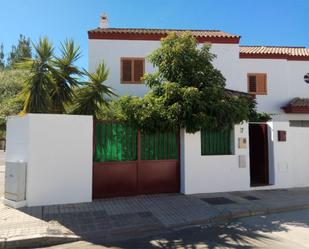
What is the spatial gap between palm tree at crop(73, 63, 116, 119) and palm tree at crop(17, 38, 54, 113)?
100 centimetres

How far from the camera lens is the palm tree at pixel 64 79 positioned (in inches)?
400

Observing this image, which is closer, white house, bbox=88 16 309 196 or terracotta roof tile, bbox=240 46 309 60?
white house, bbox=88 16 309 196

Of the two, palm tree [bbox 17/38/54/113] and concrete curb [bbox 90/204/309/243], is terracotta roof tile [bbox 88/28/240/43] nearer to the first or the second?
palm tree [bbox 17/38/54/113]

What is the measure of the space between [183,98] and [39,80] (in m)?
4.54

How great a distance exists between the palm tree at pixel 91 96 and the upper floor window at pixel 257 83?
10.2 metres

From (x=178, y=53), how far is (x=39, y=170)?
5.47m

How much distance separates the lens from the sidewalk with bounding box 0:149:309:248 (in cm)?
612

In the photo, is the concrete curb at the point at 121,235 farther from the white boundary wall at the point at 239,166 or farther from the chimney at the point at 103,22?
the chimney at the point at 103,22

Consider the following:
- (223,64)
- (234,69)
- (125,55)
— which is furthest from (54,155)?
(234,69)

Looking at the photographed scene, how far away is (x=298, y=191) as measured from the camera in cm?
1079

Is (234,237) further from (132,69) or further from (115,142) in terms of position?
(132,69)

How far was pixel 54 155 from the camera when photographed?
8352 millimetres

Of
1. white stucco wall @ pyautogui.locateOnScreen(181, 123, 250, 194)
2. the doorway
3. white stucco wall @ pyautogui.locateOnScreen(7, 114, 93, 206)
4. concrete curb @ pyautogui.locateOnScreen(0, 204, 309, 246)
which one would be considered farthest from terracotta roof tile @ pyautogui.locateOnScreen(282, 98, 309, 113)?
white stucco wall @ pyautogui.locateOnScreen(7, 114, 93, 206)

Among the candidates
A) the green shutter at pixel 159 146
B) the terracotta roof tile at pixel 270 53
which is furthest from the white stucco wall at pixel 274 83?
the green shutter at pixel 159 146
